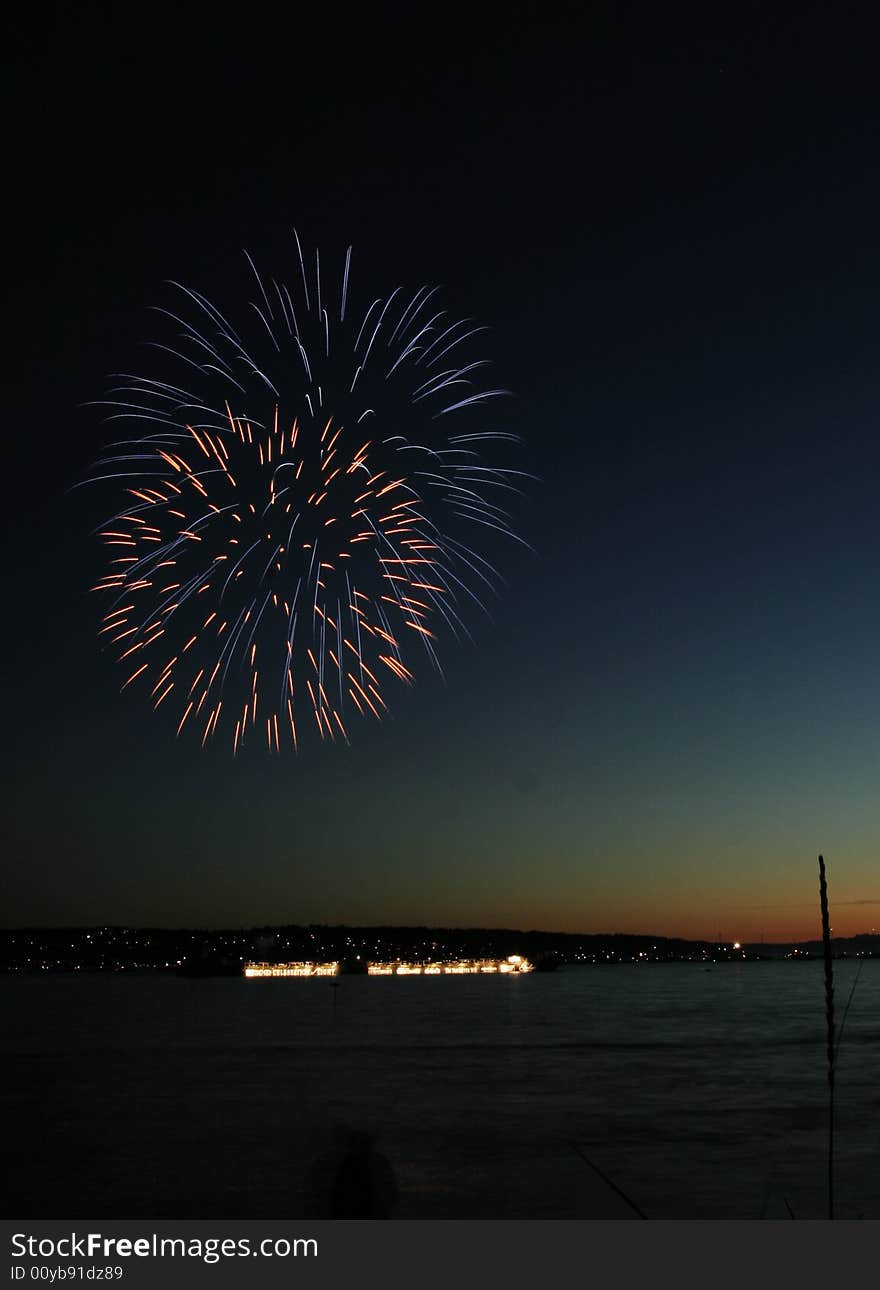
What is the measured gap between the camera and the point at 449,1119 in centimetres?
4562

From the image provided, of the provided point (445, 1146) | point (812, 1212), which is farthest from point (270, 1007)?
point (812, 1212)

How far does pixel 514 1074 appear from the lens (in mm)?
64312

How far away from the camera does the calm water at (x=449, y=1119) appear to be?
30250mm

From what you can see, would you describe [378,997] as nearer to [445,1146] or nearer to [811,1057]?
[811,1057]
